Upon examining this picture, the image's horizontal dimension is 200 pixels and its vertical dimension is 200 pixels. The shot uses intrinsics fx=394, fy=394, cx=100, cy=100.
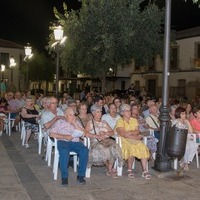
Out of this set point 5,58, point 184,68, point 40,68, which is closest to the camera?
point 184,68

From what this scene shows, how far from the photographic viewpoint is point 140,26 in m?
17.5

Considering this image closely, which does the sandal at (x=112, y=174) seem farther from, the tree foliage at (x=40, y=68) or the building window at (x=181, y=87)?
the tree foliage at (x=40, y=68)

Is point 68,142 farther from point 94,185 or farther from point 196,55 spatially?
point 196,55

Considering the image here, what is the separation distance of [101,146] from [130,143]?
0.60 m

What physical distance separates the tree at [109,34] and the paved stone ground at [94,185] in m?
9.46

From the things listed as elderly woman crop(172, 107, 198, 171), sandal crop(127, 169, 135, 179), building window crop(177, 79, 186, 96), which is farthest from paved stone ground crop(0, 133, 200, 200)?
building window crop(177, 79, 186, 96)

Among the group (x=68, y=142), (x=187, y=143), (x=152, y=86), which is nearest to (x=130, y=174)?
(x=68, y=142)

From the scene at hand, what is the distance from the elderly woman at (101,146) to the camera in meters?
6.82

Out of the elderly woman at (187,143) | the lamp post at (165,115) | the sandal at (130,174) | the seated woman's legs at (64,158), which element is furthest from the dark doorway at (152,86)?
the seated woman's legs at (64,158)

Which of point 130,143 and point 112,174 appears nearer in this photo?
point 112,174

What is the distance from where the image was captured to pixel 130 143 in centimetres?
720

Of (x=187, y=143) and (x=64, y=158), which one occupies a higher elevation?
(x=187, y=143)

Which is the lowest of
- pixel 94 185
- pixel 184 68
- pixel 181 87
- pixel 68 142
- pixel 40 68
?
pixel 94 185

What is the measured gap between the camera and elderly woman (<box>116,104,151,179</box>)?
7.04 metres
